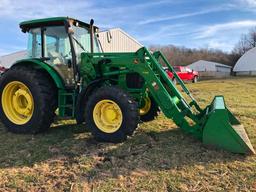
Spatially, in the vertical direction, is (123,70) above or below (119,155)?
above

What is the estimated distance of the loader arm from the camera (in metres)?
5.38

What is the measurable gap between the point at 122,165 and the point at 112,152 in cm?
54

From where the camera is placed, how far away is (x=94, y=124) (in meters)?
6.26

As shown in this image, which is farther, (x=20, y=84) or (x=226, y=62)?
(x=226, y=62)

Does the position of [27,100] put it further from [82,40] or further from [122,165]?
[122,165]

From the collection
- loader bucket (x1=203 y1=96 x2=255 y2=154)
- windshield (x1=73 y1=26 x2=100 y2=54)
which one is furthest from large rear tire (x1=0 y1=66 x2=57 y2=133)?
loader bucket (x1=203 y1=96 x2=255 y2=154)

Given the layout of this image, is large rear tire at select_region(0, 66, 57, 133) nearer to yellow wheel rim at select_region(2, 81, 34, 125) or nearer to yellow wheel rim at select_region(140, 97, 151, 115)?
yellow wheel rim at select_region(2, 81, 34, 125)

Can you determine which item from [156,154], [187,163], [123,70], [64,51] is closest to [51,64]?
[64,51]

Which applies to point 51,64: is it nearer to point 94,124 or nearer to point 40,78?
point 40,78

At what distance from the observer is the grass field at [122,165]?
15.0ft

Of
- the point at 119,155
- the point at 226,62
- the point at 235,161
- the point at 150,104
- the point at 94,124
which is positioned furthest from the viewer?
the point at 226,62

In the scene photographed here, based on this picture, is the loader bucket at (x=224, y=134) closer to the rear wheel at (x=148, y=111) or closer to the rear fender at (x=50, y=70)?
the rear wheel at (x=148, y=111)

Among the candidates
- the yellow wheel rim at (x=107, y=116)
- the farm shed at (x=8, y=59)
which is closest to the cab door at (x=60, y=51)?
the yellow wheel rim at (x=107, y=116)

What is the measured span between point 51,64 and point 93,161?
252cm
